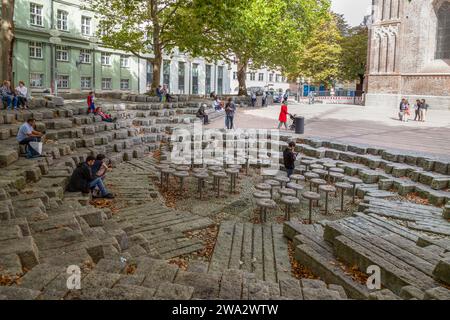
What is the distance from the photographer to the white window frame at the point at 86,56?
3935 cm

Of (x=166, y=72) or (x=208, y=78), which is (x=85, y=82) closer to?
(x=166, y=72)

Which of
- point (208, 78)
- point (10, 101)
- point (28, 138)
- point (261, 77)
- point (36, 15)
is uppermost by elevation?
point (36, 15)

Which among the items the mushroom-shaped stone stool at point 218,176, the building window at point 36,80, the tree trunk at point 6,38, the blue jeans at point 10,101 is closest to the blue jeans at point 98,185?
the mushroom-shaped stone stool at point 218,176

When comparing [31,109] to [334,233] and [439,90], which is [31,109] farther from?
[439,90]

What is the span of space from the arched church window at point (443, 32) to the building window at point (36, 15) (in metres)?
36.1

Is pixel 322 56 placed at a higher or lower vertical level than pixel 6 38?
higher

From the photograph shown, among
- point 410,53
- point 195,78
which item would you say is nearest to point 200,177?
point 410,53

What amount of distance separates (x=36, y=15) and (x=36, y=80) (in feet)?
17.9

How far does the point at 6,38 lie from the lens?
18031mm

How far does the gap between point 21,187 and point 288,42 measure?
29251 mm

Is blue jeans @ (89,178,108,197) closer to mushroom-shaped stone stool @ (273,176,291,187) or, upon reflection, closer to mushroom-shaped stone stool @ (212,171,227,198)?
mushroom-shaped stone stool @ (212,171,227,198)

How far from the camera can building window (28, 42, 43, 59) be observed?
34.8 metres

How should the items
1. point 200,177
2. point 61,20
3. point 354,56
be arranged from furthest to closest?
point 354,56 → point 61,20 → point 200,177
